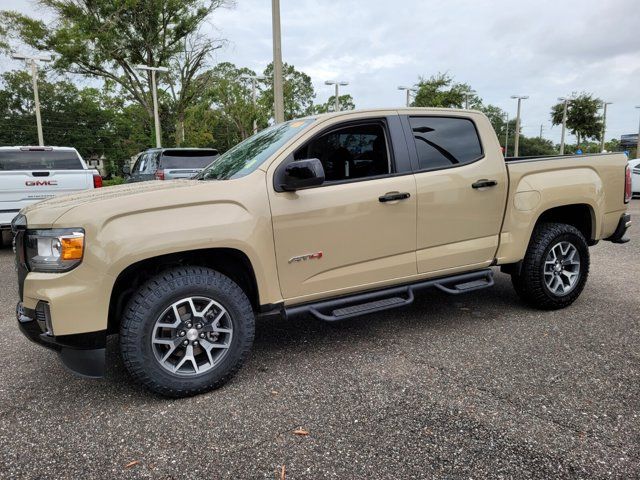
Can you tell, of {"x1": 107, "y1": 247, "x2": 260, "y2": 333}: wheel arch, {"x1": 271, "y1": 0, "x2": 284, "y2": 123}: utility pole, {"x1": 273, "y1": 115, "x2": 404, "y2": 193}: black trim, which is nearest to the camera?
{"x1": 107, "y1": 247, "x2": 260, "y2": 333}: wheel arch

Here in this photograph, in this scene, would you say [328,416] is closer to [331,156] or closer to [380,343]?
[380,343]

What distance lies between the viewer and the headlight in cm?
272

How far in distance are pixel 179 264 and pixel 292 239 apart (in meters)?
0.77

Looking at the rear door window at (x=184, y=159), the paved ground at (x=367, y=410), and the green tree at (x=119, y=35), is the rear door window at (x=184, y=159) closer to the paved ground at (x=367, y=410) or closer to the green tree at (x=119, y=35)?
the paved ground at (x=367, y=410)

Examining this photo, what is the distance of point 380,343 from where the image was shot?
3.88 metres

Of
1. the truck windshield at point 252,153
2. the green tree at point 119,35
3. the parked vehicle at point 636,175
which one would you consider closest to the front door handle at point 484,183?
the truck windshield at point 252,153

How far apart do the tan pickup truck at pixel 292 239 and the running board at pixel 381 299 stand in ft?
0.05

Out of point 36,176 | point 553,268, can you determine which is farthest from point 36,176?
point 553,268

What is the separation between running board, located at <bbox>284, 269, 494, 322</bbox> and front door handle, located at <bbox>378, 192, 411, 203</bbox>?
2.30ft

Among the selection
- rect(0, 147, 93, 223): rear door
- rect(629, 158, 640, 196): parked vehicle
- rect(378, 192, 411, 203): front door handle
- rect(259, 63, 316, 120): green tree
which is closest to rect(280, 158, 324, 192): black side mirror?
rect(378, 192, 411, 203): front door handle

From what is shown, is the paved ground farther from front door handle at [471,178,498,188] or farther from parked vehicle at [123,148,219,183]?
parked vehicle at [123,148,219,183]

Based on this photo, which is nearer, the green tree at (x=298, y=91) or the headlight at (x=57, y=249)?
the headlight at (x=57, y=249)

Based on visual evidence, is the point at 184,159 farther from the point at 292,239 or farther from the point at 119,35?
the point at 119,35

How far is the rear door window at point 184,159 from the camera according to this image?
10.3 m
